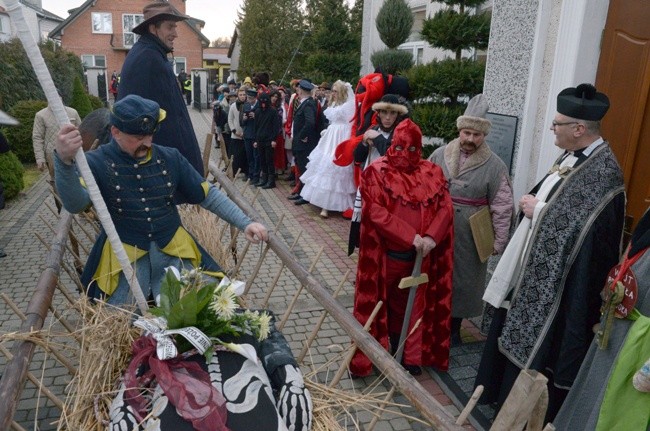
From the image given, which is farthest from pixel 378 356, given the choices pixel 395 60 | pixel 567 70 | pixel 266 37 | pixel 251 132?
pixel 266 37

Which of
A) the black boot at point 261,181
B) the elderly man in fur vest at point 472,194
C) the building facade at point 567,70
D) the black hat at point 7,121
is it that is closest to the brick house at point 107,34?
the black boot at point 261,181

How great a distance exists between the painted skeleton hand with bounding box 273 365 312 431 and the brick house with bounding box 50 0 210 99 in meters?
37.7

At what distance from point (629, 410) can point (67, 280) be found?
5.23 m

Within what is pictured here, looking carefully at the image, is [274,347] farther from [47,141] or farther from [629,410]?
[47,141]

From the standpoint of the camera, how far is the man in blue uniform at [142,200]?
2.50m

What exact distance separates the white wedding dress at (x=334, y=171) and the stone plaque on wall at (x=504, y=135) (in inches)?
116

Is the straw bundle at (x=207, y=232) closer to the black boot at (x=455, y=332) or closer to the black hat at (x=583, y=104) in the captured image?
the black boot at (x=455, y=332)

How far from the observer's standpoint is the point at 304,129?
28.2 feet

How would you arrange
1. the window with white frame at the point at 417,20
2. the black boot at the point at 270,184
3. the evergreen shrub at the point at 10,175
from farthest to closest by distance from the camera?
the window with white frame at the point at 417,20
the black boot at the point at 270,184
the evergreen shrub at the point at 10,175

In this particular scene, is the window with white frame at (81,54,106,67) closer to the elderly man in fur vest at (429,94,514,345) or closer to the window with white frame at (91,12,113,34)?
the window with white frame at (91,12,113,34)

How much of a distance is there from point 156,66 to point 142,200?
4.32 feet

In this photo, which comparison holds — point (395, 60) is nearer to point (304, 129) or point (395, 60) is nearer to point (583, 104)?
point (304, 129)

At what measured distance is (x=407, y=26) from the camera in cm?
845

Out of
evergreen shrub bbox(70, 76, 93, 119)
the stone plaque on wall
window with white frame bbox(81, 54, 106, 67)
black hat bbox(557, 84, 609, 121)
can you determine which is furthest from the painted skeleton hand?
window with white frame bbox(81, 54, 106, 67)
